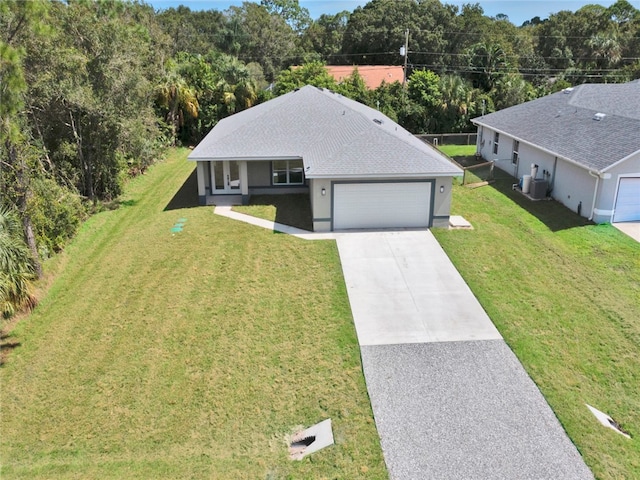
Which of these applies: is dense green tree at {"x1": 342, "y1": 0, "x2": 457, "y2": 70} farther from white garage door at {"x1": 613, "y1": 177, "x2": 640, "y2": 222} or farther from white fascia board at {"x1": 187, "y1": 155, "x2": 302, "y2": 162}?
white garage door at {"x1": 613, "y1": 177, "x2": 640, "y2": 222}

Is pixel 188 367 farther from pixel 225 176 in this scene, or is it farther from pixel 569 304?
pixel 225 176

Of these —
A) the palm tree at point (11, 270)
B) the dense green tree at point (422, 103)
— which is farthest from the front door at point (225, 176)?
the dense green tree at point (422, 103)

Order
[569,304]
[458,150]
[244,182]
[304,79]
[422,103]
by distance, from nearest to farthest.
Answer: [569,304]
[244,182]
[458,150]
[422,103]
[304,79]

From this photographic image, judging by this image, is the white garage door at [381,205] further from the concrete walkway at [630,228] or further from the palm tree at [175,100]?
the palm tree at [175,100]

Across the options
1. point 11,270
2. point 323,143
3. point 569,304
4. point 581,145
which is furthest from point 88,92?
point 581,145

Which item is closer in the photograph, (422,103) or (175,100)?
(175,100)

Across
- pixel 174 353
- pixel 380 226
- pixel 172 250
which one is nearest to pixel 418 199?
pixel 380 226

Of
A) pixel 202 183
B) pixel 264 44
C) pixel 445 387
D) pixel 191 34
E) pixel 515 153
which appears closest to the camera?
pixel 445 387

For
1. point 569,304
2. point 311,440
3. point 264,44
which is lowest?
point 311,440

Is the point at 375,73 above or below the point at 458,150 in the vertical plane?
above
